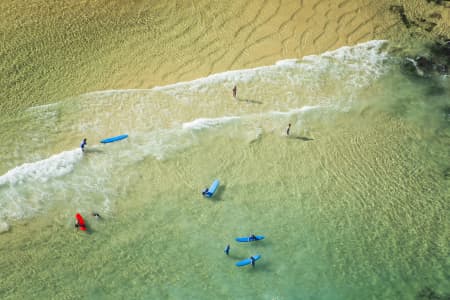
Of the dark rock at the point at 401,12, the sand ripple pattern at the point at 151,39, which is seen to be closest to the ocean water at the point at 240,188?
the sand ripple pattern at the point at 151,39

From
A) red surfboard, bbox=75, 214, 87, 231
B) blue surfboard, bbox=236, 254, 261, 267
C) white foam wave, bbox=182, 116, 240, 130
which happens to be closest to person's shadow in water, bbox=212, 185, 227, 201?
blue surfboard, bbox=236, 254, 261, 267

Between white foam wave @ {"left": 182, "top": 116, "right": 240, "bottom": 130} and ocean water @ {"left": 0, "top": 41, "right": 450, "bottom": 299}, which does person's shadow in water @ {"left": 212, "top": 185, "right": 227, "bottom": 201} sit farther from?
white foam wave @ {"left": 182, "top": 116, "right": 240, "bottom": 130}

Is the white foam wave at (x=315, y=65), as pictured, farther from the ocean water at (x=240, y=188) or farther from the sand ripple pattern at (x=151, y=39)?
the sand ripple pattern at (x=151, y=39)

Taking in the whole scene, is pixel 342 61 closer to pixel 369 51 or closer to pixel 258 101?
pixel 369 51

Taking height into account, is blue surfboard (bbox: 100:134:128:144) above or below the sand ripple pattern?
below

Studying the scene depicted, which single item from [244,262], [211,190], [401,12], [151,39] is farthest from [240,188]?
[401,12]

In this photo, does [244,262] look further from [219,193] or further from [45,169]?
[45,169]

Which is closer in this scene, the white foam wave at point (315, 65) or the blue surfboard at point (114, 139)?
the blue surfboard at point (114, 139)
